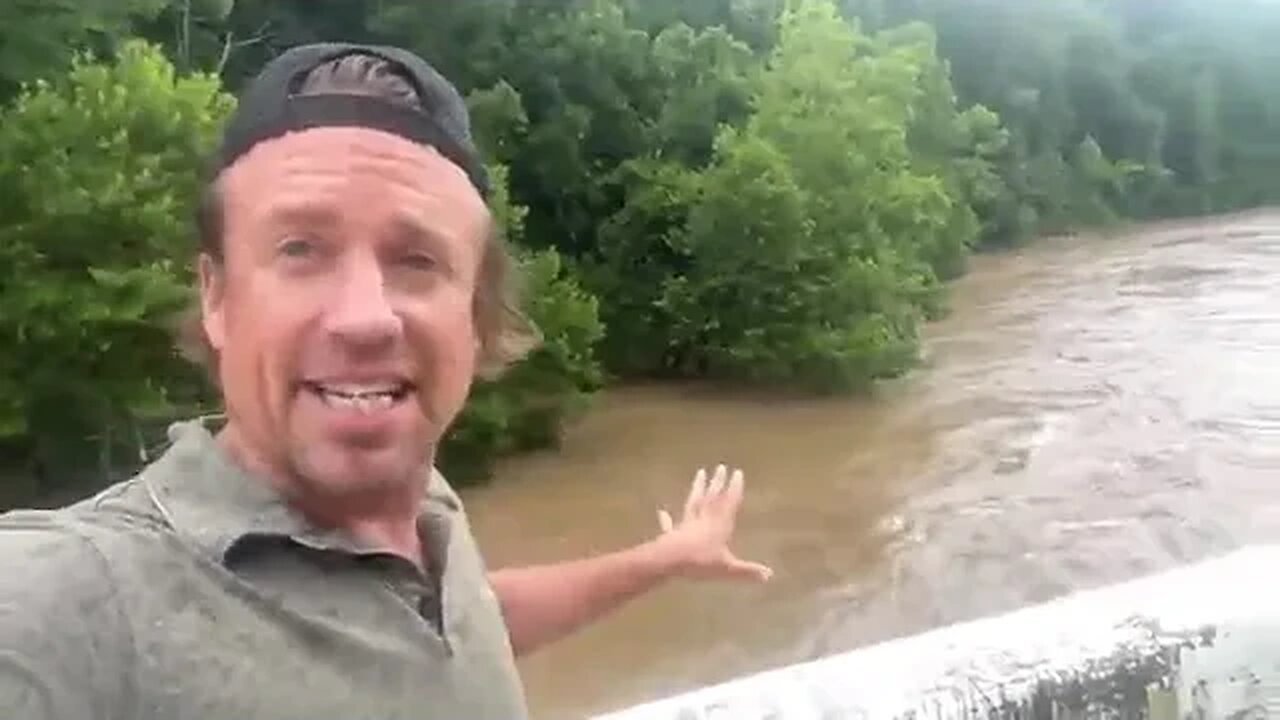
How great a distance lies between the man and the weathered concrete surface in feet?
1.04

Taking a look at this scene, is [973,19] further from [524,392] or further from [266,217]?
[266,217]

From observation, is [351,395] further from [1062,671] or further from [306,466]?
[1062,671]

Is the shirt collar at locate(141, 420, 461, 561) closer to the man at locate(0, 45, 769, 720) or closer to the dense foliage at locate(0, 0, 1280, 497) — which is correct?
the man at locate(0, 45, 769, 720)

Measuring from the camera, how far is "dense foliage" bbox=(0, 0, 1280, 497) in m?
8.77

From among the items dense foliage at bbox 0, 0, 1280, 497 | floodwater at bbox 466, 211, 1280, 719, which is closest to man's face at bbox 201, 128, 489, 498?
floodwater at bbox 466, 211, 1280, 719

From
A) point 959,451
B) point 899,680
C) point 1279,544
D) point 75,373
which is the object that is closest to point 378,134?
point 899,680

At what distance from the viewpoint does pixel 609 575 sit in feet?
3.62

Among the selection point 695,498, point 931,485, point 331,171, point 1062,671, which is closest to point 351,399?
point 331,171

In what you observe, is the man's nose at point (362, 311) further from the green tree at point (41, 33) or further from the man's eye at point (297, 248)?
the green tree at point (41, 33)

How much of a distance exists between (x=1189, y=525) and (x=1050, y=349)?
5.36m

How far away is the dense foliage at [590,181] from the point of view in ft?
28.8

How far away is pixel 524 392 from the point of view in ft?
37.6

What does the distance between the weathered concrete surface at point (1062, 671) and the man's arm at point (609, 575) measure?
0.08m

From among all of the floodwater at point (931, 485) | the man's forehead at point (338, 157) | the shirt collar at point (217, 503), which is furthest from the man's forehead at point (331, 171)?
the floodwater at point (931, 485)
